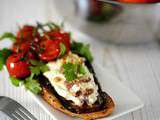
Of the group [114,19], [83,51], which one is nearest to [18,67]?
[83,51]

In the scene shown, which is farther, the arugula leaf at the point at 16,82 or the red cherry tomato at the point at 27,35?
the red cherry tomato at the point at 27,35

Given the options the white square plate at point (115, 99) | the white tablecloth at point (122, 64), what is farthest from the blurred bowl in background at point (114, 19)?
the white square plate at point (115, 99)

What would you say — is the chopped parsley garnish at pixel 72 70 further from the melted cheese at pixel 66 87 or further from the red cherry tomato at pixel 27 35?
the red cherry tomato at pixel 27 35

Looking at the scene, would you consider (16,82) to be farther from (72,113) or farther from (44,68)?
(72,113)

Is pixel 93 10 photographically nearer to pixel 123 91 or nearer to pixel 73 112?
pixel 123 91

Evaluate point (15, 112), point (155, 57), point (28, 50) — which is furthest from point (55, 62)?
point (155, 57)

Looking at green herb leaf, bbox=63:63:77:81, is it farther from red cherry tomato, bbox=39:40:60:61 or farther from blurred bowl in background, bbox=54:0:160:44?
blurred bowl in background, bbox=54:0:160:44
